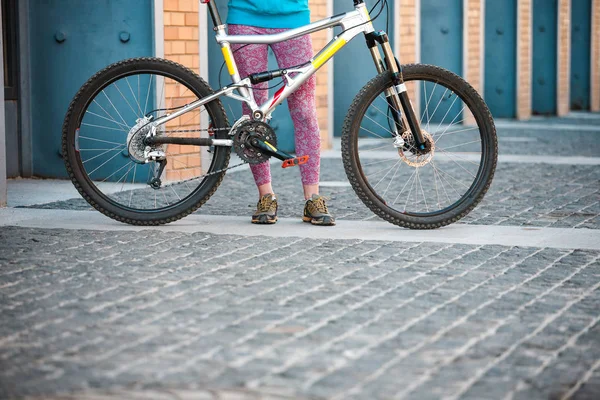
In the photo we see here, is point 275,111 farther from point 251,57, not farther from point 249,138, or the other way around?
point 249,138

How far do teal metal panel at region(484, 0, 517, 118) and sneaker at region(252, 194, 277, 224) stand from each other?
12.7m

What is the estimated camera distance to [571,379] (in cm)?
357

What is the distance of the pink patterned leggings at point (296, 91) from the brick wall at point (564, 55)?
48.3 ft

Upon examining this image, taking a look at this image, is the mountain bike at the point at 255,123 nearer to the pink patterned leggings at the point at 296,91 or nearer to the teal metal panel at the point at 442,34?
the pink patterned leggings at the point at 296,91

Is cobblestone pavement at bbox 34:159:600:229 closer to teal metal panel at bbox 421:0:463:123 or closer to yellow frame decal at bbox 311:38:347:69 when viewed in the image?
yellow frame decal at bbox 311:38:347:69

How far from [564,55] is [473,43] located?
161 inches

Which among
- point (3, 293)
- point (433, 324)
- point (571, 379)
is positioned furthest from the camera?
point (3, 293)

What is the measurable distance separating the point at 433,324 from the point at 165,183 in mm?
3014

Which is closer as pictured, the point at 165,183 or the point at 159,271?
the point at 159,271

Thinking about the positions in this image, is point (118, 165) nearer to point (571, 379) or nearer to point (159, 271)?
point (159, 271)

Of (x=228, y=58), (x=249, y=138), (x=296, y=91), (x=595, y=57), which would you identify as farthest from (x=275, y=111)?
(x=595, y=57)

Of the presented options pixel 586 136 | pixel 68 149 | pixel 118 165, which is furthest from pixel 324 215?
pixel 586 136

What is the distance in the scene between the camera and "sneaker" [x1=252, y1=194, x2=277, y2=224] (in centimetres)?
654

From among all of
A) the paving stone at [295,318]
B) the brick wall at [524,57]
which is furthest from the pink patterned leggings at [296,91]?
the brick wall at [524,57]
